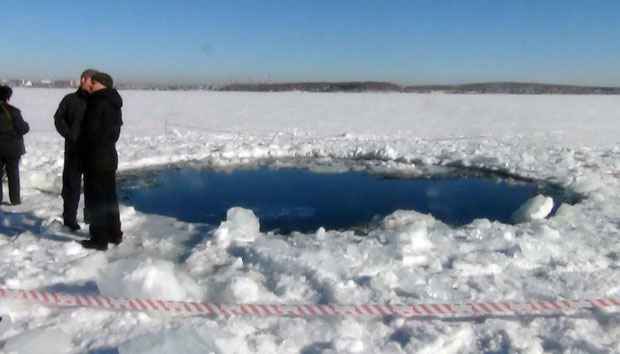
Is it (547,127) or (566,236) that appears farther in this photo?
(547,127)

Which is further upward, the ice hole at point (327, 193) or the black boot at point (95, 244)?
the black boot at point (95, 244)

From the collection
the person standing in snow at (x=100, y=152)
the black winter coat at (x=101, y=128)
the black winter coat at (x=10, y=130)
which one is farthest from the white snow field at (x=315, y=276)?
the black winter coat at (x=101, y=128)

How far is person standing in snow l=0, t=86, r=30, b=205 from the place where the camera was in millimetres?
5938

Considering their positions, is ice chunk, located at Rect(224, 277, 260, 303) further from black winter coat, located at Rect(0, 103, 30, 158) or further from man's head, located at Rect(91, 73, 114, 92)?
black winter coat, located at Rect(0, 103, 30, 158)

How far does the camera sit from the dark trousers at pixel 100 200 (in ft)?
15.4

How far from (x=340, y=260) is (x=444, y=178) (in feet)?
17.8

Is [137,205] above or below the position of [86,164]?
below

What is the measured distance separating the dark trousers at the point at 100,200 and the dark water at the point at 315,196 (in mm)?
1738

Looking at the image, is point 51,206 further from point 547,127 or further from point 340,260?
point 547,127

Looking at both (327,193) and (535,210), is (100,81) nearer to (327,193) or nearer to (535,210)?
(327,193)

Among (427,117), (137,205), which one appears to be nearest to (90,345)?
(137,205)

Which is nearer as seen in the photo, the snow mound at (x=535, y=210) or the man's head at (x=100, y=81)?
the man's head at (x=100, y=81)

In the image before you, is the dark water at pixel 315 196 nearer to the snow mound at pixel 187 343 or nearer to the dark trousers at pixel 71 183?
the dark trousers at pixel 71 183

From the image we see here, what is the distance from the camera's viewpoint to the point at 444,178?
9547 millimetres
